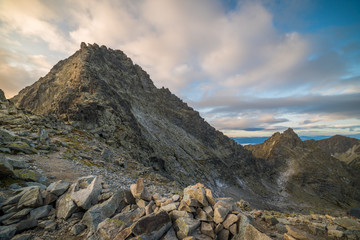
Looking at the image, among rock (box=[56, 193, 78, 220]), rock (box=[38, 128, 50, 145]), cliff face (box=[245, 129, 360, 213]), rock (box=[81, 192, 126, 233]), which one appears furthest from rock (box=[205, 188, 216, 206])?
cliff face (box=[245, 129, 360, 213])

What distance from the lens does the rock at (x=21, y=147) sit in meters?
14.5

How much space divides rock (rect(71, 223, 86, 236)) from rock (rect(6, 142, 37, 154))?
40.0ft

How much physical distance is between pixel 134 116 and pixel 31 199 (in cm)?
6463

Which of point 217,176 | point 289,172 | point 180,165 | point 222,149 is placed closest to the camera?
point 180,165

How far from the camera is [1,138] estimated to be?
14.8m

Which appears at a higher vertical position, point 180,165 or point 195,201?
point 195,201

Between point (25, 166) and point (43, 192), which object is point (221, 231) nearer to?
point (43, 192)

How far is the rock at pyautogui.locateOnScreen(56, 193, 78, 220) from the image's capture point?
8.33 metres

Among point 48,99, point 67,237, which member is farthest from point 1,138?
point 48,99

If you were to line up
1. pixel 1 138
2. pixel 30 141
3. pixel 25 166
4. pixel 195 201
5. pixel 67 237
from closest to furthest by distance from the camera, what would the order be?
1. pixel 67 237
2. pixel 195 201
3. pixel 25 166
4. pixel 1 138
5. pixel 30 141

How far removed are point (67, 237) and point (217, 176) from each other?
111946 mm

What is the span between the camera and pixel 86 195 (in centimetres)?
908

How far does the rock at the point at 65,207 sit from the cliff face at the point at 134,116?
2443 centimetres

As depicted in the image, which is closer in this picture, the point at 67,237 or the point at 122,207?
the point at 67,237
